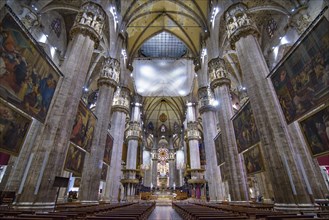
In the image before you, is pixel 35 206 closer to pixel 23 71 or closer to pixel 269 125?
pixel 23 71

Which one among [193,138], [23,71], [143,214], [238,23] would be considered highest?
[238,23]

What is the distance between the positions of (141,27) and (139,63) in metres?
7.17

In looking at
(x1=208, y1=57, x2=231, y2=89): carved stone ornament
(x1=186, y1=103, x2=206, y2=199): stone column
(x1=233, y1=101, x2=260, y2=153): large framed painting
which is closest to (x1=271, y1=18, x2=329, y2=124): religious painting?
(x1=233, y1=101, x2=260, y2=153): large framed painting

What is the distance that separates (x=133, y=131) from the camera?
1089 inches

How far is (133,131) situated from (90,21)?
61.0 feet

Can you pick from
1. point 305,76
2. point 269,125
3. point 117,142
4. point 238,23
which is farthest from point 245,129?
point 117,142

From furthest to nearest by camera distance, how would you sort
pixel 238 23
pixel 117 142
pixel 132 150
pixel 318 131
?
pixel 132 150, pixel 117 142, pixel 238 23, pixel 318 131

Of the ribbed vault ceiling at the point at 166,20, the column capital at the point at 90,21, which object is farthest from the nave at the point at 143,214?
the ribbed vault ceiling at the point at 166,20

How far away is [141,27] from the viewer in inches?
923

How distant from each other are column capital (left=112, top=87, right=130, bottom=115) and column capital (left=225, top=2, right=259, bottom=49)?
1279cm

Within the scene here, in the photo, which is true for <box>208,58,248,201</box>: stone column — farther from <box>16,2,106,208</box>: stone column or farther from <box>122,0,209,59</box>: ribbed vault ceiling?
<box>16,2,106,208</box>: stone column

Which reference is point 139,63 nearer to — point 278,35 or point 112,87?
point 112,87

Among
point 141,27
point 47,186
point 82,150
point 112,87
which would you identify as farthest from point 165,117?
point 47,186

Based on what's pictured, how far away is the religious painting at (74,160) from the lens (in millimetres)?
9516
